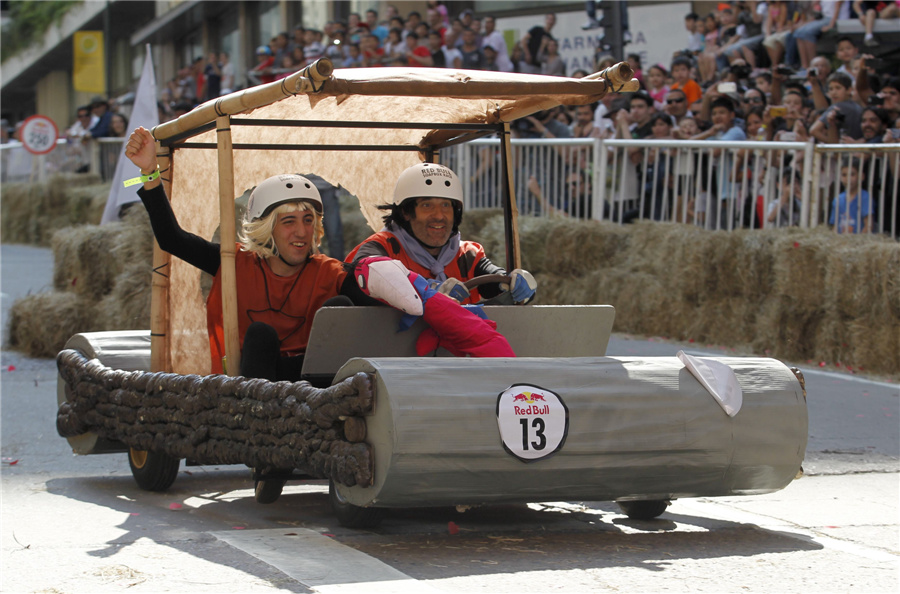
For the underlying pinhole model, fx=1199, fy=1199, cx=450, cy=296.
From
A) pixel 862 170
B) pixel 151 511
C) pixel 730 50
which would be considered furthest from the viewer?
pixel 730 50

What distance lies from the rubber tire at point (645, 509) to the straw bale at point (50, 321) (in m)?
6.72

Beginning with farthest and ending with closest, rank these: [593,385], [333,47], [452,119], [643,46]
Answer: [333,47] < [643,46] < [452,119] < [593,385]

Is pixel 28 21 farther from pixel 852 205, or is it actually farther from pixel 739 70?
pixel 852 205

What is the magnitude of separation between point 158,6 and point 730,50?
89.6ft

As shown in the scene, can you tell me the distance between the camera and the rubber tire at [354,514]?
198 inches

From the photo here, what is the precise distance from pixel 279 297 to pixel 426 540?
1.52m

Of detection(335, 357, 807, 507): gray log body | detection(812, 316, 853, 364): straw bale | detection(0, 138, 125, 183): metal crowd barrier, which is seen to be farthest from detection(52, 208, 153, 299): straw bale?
detection(0, 138, 125, 183): metal crowd barrier

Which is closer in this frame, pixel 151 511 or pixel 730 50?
pixel 151 511

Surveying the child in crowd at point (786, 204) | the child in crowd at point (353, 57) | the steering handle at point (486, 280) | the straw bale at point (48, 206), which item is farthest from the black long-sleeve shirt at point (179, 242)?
the straw bale at point (48, 206)

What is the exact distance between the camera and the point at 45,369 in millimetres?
10758

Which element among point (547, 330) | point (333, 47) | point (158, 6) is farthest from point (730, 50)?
point (158, 6)

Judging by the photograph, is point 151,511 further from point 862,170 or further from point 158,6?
point 158,6

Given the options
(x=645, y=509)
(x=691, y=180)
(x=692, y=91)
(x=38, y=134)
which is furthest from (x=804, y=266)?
(x=38, y=134)

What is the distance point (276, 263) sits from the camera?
5891mm
